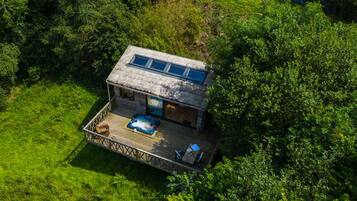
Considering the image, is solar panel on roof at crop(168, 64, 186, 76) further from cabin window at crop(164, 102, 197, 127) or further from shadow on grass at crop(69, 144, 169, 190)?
shadow on grass at crop(69, 144, 169, 190)

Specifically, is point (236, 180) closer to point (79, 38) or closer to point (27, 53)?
point (79, 38)

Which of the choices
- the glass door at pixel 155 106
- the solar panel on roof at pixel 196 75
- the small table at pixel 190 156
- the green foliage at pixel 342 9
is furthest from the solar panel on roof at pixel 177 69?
the green foliage at pixel 342 9

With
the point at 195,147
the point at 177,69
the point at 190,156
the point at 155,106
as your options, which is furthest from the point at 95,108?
the point at 190,156

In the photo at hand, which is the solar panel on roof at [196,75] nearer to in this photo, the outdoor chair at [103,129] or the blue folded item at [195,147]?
the blue folded item at [195,147]

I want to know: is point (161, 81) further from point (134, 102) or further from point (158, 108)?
point (134, 102)

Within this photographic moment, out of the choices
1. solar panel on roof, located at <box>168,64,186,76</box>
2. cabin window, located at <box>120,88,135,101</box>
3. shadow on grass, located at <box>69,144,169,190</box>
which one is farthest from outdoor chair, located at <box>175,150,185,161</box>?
cabin window, located at <box>120,88,135,101</box>

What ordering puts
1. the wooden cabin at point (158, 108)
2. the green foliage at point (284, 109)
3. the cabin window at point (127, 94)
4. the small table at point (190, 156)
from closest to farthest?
the green foliage at point (284, 109) → the small table at point (190, 156) → the wooden cabin at point (158, 108) → the cabin window at point (127, 94)

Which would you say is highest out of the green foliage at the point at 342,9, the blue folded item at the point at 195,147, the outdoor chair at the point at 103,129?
the green foliage at the point at 342,9
